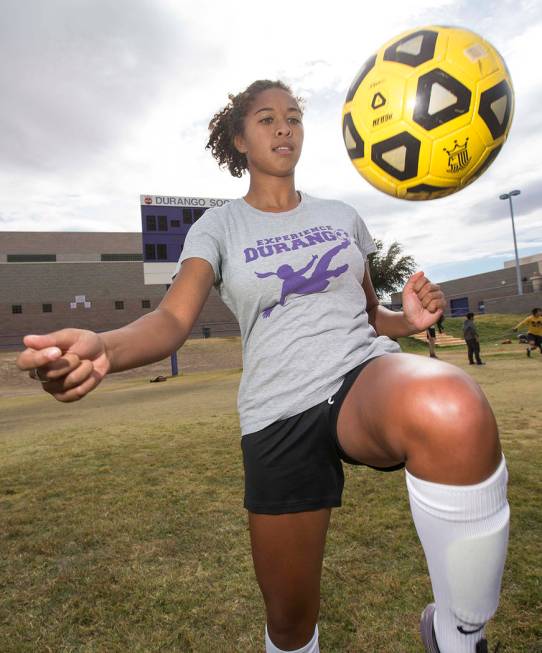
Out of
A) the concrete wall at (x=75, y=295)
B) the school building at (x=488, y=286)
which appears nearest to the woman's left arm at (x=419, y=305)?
the concrete wall at (x=75, y=295)

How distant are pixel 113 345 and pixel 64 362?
21cm

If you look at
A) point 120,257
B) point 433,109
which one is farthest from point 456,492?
point 120,257

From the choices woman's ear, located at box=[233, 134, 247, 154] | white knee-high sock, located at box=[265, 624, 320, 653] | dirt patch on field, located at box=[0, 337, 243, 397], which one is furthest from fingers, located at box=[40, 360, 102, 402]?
dirt patch on field, located at box=[0, 337, 243, 397]

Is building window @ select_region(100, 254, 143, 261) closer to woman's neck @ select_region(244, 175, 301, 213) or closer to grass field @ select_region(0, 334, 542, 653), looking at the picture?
grass field @ select_region(0, 334, 542, 653)

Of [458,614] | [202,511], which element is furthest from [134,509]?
[458,614]

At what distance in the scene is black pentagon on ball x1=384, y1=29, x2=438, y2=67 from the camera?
1997 mm

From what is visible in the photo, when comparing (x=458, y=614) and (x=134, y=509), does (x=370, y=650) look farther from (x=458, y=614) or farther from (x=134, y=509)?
(x=134, y=509)

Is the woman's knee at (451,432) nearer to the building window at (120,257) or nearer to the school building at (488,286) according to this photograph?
the school building at (488,286)

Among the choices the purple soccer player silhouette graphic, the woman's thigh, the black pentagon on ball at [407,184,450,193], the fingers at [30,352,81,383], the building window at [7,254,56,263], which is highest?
the building window at [7,254,56,263]

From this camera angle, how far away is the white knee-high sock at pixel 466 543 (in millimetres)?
1030

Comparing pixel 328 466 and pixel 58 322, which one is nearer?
pixel 328 466

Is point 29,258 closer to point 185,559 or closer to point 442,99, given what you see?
point 185,559

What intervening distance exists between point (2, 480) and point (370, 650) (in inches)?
179

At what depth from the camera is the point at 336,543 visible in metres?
3.24
